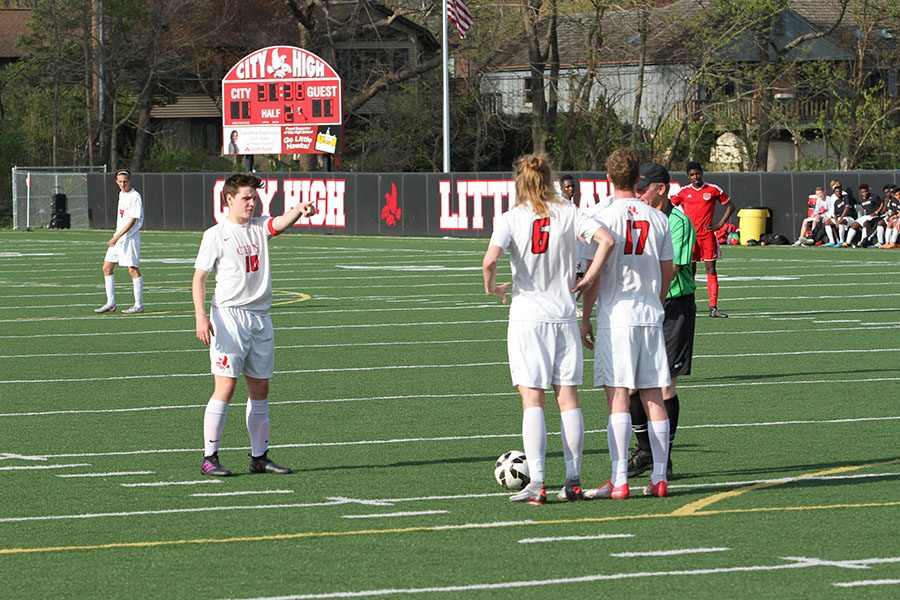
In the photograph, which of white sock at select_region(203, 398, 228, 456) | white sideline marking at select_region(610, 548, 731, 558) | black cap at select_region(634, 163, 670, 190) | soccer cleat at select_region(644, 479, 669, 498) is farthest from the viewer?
white sock at select_region(203, 398, 228, 456)

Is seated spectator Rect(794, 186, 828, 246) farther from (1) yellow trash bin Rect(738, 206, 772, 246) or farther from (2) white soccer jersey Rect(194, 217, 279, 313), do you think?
(2) white soccer jersey Rect(194, 217, 279, 313)

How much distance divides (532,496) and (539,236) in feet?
4.60

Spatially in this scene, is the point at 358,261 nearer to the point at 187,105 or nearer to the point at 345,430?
the point at 345,430

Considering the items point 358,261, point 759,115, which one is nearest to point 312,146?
point 358,261

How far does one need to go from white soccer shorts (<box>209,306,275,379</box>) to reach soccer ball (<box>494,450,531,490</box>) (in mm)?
1609

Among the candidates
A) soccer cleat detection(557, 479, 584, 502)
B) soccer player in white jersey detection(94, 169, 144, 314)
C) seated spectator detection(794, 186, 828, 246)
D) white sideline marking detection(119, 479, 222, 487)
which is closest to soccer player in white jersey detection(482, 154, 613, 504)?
soccer cleat detection(557, 479, 584, 502)

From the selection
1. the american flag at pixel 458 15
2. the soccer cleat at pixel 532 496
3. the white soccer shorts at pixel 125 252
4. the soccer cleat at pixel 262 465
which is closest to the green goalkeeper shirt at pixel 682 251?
the soccer cleat at pixel 532 496

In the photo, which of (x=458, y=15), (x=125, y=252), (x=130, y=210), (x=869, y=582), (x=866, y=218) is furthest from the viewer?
(x=458, y=15)

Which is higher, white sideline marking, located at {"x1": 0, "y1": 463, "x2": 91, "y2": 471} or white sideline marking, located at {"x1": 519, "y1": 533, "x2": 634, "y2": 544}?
white sideline marking, located at {"x1": 519, "y1": 533, "x2": 634, "y2": 544}

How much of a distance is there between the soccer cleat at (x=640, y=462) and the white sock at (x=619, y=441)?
37.0 inches

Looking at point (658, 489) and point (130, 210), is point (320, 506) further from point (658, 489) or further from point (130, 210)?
point (130, 210)

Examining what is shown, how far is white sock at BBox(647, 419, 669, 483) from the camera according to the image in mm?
9141

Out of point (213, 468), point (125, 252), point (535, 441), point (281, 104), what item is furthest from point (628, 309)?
point (281, 104)

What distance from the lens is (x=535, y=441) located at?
8945mm
